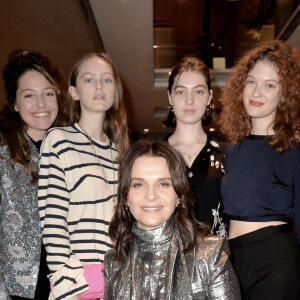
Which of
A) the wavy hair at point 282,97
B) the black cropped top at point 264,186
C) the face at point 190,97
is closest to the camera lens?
the black cropped top at point 264,186

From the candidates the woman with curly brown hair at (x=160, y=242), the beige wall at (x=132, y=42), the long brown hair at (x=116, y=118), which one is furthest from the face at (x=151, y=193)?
the beige wall at (x=132, y=42)

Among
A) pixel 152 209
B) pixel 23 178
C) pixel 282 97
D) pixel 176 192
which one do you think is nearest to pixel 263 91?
pixel 282 97

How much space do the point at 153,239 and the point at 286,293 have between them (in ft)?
2.55

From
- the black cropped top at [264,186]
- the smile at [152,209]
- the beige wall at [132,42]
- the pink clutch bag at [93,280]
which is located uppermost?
the beige wall at [132,42]

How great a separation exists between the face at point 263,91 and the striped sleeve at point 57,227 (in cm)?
111

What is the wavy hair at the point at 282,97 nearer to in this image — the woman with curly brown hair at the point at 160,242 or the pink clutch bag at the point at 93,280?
the woman with curly brown hair at the point at 160,242

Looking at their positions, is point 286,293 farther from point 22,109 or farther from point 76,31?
point 76,31

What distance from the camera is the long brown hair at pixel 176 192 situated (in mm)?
1845

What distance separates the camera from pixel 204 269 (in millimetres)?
1727

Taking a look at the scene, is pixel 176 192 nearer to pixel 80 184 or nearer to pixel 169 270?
pixel 169 270

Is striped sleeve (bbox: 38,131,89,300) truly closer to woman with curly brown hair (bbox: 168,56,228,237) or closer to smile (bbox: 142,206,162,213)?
smile (bbox: 142,206,162,213)

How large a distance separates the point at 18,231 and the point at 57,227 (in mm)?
385

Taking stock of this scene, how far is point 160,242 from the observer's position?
1.81 meters

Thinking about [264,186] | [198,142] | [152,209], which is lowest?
[152,209]
